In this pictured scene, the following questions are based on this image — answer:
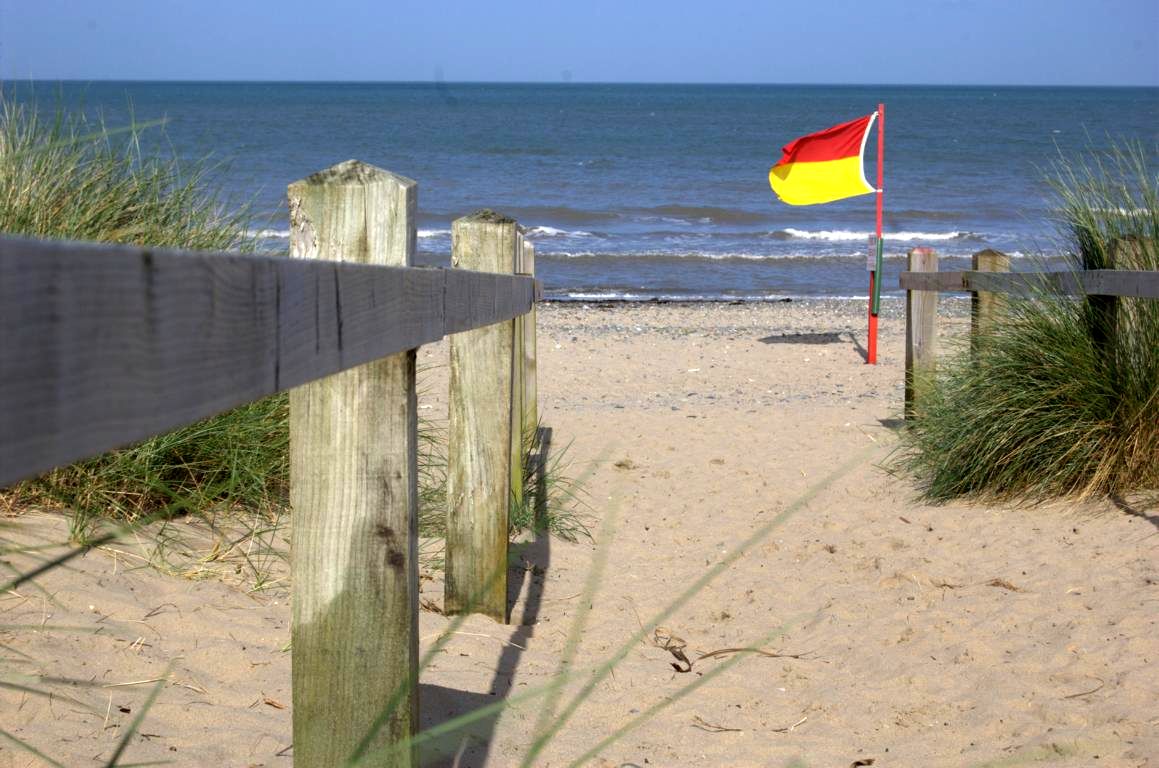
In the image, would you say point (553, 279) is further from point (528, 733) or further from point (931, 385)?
point (528, 733)

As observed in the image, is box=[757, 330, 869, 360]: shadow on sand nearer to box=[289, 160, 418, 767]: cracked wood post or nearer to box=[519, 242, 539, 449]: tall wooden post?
box=[519, 242, 539, 449]: tall wooden post

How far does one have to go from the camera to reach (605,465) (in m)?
6.76

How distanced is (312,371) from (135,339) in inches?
15.3

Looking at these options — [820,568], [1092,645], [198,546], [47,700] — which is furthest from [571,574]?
[47,700]

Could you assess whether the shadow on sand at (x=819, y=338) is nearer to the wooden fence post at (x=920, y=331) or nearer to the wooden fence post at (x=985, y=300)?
the wooden fence post at (x=920, y=331)

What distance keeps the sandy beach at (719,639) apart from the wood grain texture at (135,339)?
3.14ft

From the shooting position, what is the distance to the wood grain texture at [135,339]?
64 cm

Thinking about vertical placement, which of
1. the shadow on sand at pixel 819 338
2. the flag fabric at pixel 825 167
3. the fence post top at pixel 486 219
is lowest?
the shadow on sand at pixel 819 338

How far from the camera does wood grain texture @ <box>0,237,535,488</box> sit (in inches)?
25.3

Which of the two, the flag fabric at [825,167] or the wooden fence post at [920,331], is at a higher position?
the flag fabric at [825,167]

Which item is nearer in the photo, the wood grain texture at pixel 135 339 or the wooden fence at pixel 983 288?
the wood grain texture at pixel 135 339

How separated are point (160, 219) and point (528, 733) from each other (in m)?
2.72

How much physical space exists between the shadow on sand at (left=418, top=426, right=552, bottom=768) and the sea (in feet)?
5.67

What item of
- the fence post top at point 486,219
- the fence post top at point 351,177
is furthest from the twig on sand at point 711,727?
the fence post top at point 351,177
